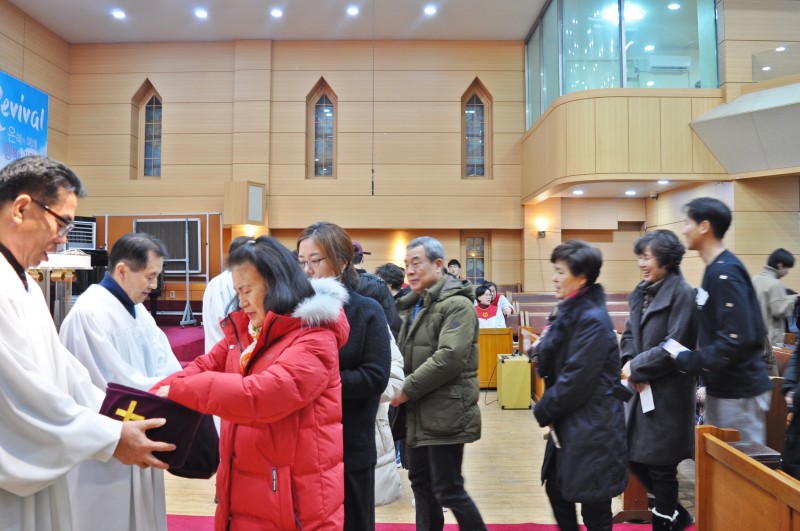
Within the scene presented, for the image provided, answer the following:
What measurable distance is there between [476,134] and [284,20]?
4.30 meters

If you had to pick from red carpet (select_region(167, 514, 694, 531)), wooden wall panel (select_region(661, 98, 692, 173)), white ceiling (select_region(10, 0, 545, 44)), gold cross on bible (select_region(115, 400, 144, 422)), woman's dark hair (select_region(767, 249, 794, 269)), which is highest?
white ceiling (select_region(10, 0, 545, 44))

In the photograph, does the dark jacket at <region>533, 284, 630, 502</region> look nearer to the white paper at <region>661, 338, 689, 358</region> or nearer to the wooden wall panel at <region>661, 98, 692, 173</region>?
the white paper at <region>661, 338, 689, 358</region>

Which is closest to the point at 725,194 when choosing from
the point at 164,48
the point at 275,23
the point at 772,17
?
the point at 772,17

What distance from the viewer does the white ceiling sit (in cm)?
947

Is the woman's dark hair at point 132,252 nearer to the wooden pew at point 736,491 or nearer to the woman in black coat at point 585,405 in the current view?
the woman in black coat at point 585,405

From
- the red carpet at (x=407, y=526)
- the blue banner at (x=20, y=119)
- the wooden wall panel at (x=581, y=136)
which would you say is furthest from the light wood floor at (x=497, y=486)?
the blue banner at (x=20, y=119)

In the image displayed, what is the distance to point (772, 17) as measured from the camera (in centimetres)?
774

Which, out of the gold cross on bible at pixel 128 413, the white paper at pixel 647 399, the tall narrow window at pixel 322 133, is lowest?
the white paper at pixel 647 399

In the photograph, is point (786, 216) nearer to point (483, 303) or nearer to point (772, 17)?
point (772, 17)

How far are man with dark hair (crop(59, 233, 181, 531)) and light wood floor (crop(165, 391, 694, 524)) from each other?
5.25 feet

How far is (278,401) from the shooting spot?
1298 mm

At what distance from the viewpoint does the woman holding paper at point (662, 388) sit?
2363mm

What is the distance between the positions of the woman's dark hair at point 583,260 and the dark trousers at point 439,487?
900mm

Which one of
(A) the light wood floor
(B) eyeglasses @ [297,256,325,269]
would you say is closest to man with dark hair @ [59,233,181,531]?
(B) eyeglasses @ [297,256,325,269]
